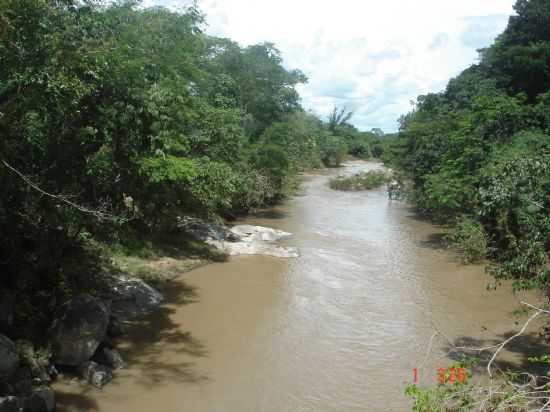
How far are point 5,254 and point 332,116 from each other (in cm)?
Answer: 7373

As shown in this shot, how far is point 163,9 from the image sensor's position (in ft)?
59.4

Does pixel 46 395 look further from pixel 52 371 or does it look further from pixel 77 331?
pixel 77 331

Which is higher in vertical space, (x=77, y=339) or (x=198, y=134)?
(x=198, y=134)

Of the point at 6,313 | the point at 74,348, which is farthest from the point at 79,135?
the point at 74,348

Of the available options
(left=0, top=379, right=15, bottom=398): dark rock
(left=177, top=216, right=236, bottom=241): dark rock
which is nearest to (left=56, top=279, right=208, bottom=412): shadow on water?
(left=0, top=379, right=15, bottom=398): dark rock

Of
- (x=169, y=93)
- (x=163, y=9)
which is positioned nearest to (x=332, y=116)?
(x=163, y=9)

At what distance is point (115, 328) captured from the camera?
407 inches

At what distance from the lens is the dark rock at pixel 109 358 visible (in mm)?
8992

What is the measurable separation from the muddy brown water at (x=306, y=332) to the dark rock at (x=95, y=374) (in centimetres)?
14

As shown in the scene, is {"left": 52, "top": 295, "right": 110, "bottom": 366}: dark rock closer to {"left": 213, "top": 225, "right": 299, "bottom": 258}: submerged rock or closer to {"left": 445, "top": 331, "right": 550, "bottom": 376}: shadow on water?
{"left": 445, "top": 331, "right": 550, "bottom": 376}: shadow on water

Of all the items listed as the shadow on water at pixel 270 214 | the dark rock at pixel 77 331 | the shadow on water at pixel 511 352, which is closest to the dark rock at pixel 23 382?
the dark rock at pixel 77 331

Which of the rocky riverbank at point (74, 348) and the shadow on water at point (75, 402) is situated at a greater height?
the rocky riverbank at point (74, 348)

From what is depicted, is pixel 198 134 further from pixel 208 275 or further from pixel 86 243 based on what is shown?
pixel 86 243

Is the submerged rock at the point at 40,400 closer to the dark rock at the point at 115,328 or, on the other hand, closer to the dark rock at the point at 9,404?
the dark rock at the point at 9,404
